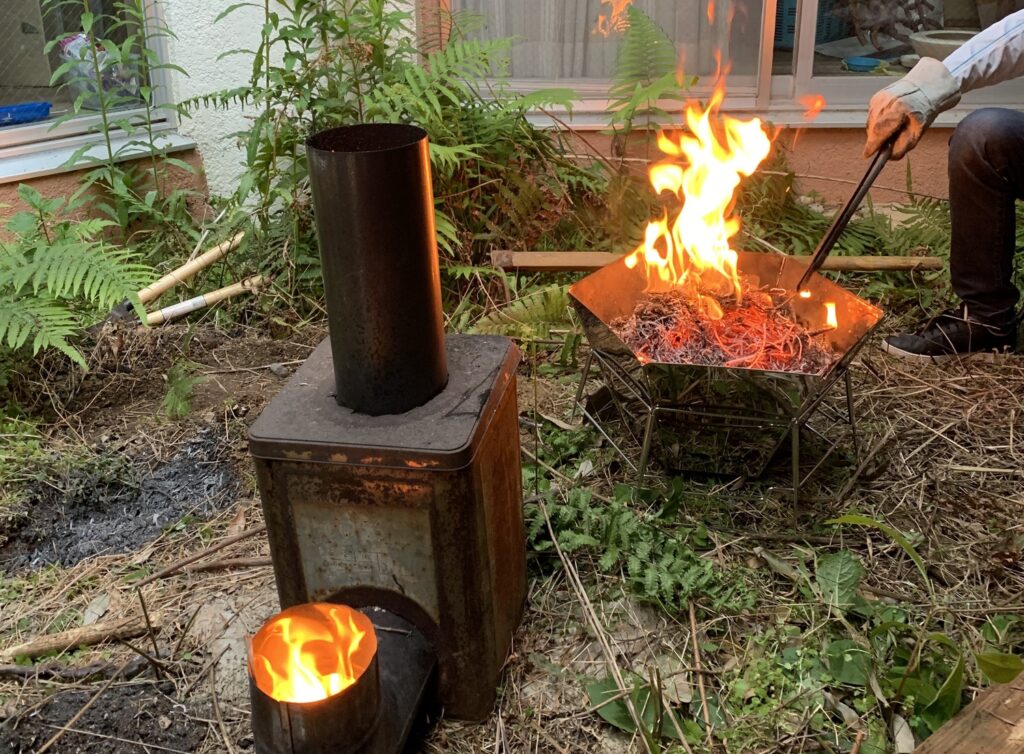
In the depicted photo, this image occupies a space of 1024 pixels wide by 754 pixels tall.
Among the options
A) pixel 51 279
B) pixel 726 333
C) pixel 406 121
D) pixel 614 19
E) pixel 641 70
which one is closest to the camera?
pixel 726 333

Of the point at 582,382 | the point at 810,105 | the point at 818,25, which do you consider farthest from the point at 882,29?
the point at 582,382

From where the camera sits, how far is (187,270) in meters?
4.18

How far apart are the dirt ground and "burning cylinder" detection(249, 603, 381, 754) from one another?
0.39 meters

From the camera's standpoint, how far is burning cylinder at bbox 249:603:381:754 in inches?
68.4

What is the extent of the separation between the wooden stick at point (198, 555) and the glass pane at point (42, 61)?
277 centimetres

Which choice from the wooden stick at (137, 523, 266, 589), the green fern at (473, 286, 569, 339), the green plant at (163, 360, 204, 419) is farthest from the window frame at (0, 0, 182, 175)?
the wooden stick at (137, 523, 266, 589)

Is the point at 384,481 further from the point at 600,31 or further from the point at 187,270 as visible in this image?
the point at 600,31

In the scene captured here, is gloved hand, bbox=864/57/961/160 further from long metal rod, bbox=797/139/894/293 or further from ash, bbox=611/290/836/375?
ash, bbox=611/290/836/375

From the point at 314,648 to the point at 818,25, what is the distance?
4534 mm

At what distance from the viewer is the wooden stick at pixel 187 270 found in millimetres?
4039

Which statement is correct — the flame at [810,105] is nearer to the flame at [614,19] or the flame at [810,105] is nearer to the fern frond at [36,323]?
the flame at [614,19]

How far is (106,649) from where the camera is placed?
2.43m

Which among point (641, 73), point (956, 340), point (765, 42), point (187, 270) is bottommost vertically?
point (956, 340)

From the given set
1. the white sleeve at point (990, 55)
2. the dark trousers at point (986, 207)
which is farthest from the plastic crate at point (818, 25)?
the white sleeve at point (990, 55)
